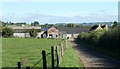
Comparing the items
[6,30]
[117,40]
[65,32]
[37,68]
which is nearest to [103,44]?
[117,40]

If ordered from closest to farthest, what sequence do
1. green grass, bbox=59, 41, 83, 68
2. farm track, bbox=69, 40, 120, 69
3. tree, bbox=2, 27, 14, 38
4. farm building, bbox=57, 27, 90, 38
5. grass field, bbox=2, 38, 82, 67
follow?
green grass, bbox=59, 41, 83, 68, farm track, bbox=69, 40, 120, 69, grass field, bbox=2, 38, 82, 67, tree, bbox=2, 27, 14, 38, farm building, bbox=57, 27, 90, 38

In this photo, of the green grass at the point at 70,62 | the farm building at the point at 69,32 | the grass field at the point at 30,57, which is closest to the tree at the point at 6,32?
the farm building at the point at 69,32

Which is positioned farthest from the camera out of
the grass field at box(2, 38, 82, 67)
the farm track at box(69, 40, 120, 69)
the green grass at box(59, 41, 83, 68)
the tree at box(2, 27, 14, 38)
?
the tree at box(2, 27, 14, 38)

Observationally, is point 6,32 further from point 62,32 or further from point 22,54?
point 22,54

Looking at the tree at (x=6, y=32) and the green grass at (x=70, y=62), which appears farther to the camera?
the tree at (x=6, y=32)

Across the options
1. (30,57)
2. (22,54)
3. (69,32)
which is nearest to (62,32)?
(69,32)

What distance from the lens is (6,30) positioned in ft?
308

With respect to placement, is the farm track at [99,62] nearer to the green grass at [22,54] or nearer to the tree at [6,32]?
the green grass at [22,54]

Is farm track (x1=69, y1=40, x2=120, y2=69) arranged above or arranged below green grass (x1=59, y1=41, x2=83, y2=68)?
below

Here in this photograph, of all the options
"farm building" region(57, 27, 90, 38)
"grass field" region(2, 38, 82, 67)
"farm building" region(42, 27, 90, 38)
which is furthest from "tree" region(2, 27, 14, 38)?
"grass field" region(2, 38, 82, 67)

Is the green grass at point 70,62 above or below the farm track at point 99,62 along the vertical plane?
above

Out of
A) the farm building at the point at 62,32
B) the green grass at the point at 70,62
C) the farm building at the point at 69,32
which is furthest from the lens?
the farm building at the point at 69,32

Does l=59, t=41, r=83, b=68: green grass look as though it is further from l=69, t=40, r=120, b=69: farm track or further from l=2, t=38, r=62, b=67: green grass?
l=2, t=38, r=62, b=67: green grass

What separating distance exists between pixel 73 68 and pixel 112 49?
1569 centimetres
